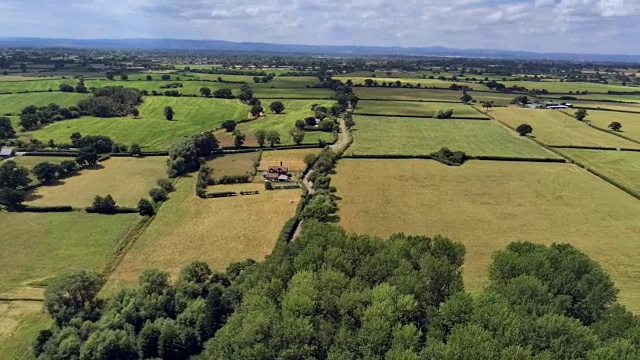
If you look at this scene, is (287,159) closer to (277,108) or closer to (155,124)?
Answer: (277,108)

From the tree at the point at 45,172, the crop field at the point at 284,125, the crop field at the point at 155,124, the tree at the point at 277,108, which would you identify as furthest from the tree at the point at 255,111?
the tree at the point at 45,172

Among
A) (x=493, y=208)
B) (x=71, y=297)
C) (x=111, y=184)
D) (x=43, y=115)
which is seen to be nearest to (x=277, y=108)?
(x=43, y=115)

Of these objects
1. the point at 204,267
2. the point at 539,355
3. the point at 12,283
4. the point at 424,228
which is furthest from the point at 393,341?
the point at 12,283

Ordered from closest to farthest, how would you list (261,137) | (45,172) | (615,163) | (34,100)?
(45,172)
(615,163)
(261,137)
(34,100)

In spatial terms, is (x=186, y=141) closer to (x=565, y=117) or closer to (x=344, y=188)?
(x=344, y=188)

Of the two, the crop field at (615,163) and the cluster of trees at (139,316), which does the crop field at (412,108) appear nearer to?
the crop field at (615,163)

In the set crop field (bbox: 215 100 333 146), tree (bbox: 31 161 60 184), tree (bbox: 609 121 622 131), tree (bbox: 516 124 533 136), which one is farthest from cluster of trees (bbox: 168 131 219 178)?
tree (bbox: 609 121 622 131)
